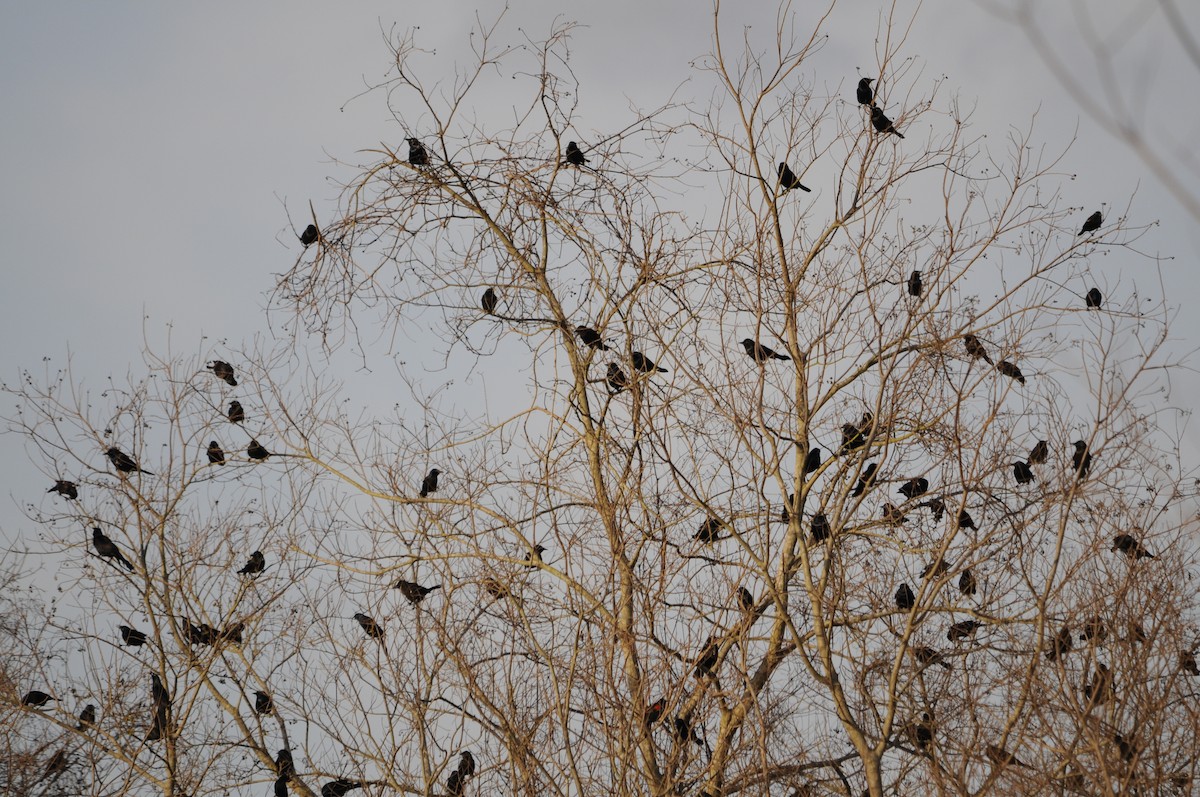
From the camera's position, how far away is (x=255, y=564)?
7781 mm

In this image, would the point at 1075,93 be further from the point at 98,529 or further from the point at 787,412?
the point at 98,529

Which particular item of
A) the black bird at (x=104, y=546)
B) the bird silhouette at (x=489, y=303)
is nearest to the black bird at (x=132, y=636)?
the black bird at (x=104, y=546)

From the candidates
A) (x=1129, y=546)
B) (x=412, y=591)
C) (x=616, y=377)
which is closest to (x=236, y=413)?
(x=412, y=591)

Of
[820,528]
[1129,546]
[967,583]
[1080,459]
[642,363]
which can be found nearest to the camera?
[1080,459]

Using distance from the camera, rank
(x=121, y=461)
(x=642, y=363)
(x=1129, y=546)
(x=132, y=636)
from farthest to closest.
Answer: (x=121, y=461), (x=132, y=636), (x=642, y=363), (x=1129, y=546)

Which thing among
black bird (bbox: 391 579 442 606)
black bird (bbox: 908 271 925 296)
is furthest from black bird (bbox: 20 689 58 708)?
black bird (bbox: 908 271 925 296)

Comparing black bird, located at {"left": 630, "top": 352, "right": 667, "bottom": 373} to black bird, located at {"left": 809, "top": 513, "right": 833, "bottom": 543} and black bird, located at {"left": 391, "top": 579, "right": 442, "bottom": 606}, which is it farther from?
black bird, located at {"left": 391, "top": 579, "right": 442, "bottom": 606}

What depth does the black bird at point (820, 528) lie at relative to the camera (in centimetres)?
570

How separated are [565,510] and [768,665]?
151 cm

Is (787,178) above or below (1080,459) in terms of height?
above

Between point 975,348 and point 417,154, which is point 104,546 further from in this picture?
point 975,348

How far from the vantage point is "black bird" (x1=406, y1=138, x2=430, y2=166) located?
20.9 feet

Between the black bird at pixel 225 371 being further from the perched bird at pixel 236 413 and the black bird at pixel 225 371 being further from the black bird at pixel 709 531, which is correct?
the black bird at pixel 709 531

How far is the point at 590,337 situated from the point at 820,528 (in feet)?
5.75
